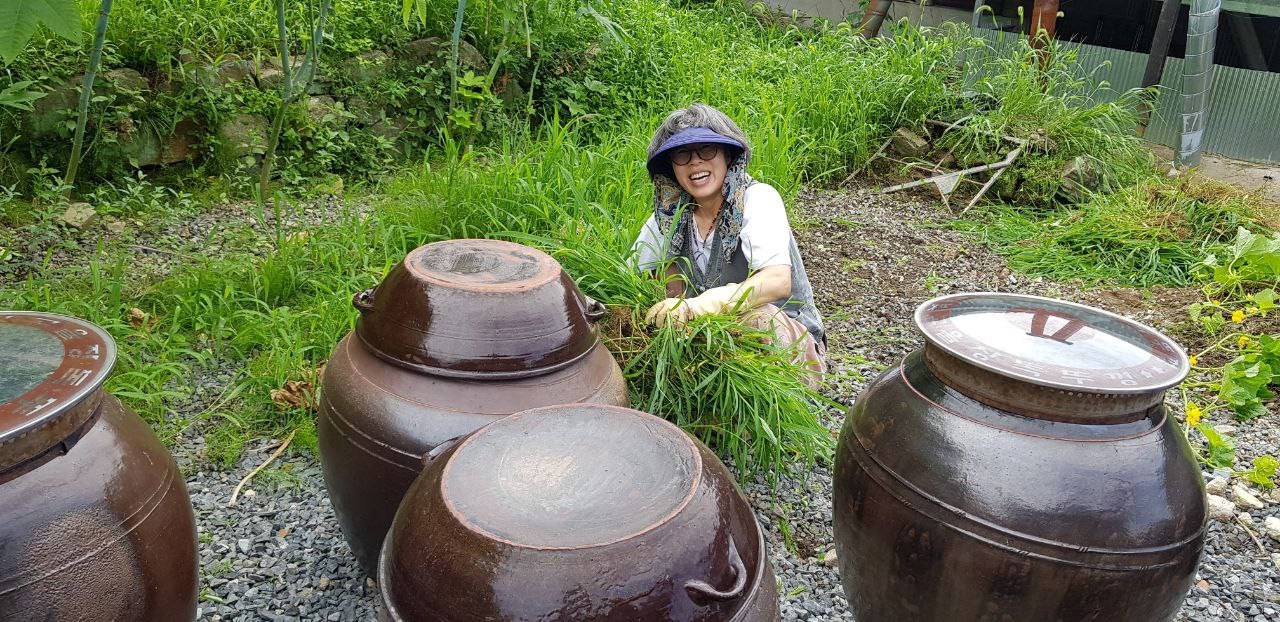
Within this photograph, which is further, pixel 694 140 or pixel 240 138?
pixel 240 138

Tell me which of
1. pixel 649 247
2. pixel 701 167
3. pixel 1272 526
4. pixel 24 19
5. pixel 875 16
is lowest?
pixel 1272 526

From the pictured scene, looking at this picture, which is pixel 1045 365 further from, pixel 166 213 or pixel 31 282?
pixel 166 213

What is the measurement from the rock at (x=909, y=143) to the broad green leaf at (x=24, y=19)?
261 inches

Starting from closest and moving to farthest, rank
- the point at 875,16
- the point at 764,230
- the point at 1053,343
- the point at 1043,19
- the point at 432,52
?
the point at 1053,343 < the point at 764,230 < the point at 432,52 < the point at 1043,19 < the point at 875,16

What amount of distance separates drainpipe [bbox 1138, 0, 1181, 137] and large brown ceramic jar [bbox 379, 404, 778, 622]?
7.78 metres

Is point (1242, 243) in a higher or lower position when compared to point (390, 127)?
lower

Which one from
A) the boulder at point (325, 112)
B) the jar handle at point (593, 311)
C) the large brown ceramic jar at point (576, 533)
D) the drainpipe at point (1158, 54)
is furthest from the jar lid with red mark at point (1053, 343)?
the drainpipe at point (1158, 54)

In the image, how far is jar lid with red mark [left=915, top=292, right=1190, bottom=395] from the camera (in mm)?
1864

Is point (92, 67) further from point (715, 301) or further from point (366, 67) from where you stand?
point (715, 301)

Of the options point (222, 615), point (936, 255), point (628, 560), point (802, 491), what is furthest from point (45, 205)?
point (936, 255)

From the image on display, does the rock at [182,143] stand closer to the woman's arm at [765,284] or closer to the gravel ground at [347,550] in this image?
the gravel ground at [347,550]

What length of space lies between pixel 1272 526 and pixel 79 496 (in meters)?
3.80

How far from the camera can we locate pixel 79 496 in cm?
167

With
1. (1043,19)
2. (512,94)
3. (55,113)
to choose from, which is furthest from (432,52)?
(1043,19)
